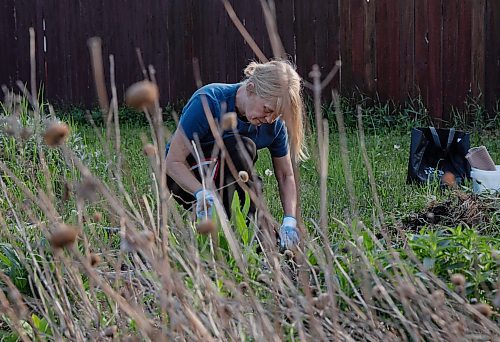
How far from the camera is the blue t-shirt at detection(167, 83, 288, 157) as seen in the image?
3285 millimetres

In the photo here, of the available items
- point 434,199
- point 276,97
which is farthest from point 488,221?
point 276,97

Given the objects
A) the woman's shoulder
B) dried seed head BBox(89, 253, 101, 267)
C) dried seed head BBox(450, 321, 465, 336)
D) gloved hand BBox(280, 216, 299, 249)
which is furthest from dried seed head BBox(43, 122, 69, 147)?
the woman's shoulder

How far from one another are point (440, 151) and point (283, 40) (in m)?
3.18

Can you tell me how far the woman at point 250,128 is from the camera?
3045mm

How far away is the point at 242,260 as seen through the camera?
1812 mm

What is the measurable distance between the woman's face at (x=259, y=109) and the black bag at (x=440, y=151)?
72.9 inches

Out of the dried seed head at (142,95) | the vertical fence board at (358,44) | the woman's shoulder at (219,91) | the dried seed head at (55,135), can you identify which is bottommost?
the vertical fence board at (358,44)

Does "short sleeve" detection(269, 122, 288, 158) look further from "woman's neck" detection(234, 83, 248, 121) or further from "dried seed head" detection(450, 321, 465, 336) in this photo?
"dried seed head" detection(450, 321, 465, 336)

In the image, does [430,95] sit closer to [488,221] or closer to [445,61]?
[445,61]

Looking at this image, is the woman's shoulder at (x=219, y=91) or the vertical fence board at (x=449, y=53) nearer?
the woman's shoulder at (x=219, y=91)

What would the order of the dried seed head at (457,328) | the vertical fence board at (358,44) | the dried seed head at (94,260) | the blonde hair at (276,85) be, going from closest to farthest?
the dried seed head at (457,328) → the dried seed head at (94,260) → the blonde hair at (276,85) → the vertical fence board at (358,44)

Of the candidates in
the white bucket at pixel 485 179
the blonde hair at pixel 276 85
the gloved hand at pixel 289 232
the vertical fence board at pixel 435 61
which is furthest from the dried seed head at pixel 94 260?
the vertical fence board at pixel 435 61

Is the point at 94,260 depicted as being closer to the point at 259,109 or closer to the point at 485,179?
the point at 259,109

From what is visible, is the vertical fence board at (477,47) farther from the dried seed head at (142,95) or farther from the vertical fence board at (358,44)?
the dried seed head at (142,95)
